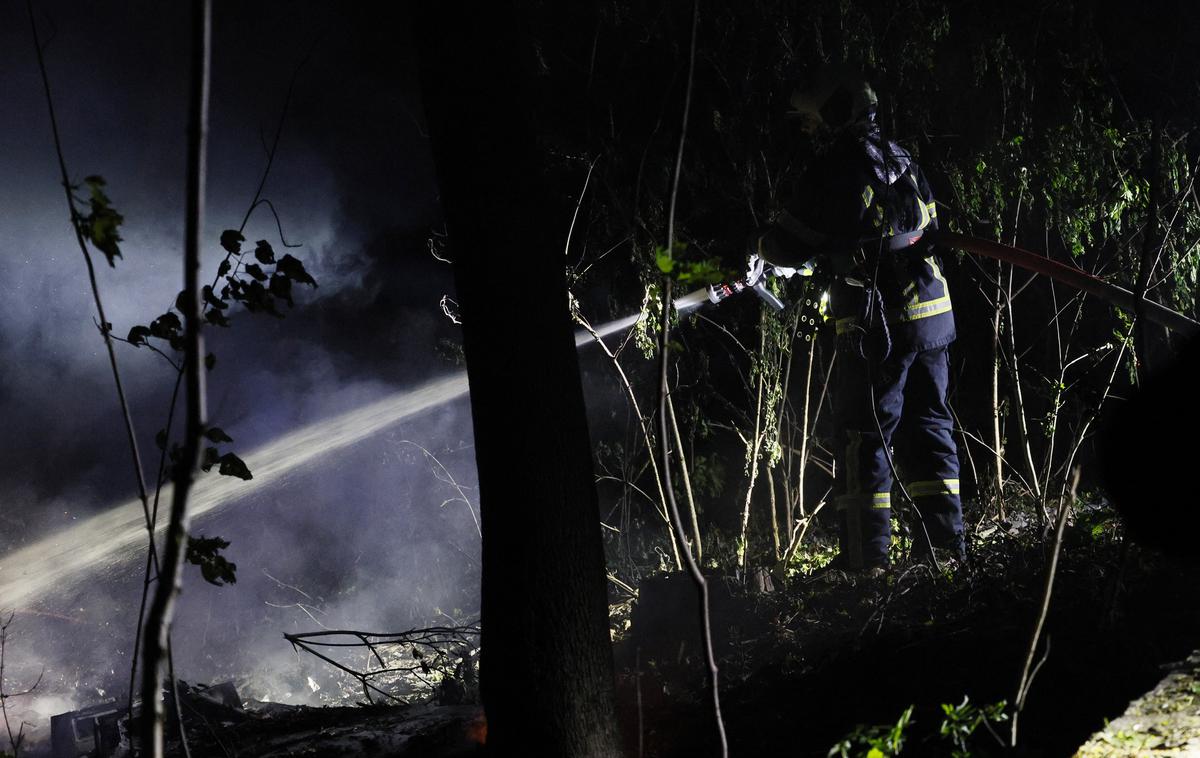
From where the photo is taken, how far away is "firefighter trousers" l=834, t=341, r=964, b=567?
405 centimetres

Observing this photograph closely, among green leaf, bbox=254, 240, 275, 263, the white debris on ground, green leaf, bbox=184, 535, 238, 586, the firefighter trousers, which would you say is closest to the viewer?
the white debris on ground

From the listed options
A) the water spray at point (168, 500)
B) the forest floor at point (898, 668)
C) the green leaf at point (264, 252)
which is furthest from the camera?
the water spray at point (168, 500)

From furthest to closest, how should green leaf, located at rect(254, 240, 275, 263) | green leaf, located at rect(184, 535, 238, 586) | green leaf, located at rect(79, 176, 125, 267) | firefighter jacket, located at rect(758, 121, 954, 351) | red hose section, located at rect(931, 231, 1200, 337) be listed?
firefighter jacket, located at rect(758, 121, 954, 351)
red hose section, located at rect(931, 231, 1200, 337)
green leaf, located at rect(254, 240, 275, 263)
green leaf, located at rect(184, 535, 238, 586)
green leaf, located at rect(79, 176, 125, 267)

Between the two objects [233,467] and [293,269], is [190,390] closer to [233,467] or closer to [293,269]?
[293,269]

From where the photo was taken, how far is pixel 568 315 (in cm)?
250

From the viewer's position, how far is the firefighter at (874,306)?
3850 millimetres

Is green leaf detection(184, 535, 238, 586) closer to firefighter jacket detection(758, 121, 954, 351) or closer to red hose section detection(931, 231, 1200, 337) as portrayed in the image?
firefighter jacket detection(758, 121, 954, 351)

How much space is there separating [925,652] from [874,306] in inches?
69.3

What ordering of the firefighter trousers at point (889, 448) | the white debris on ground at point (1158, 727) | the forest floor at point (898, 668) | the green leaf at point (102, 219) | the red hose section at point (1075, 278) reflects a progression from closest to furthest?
the green leaf at point (102, 219)
the white debris on ground at point (1158, 727)
the forest floor at point (898, 668)
the red hose section at point (1075, 278)
the firefighter trousers at point (889, 448)

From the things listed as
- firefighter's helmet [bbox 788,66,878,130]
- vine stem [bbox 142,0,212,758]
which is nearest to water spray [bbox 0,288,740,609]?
firefighter's helmet [bbox 788,66,878,130]

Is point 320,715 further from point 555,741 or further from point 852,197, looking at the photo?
point 852,197

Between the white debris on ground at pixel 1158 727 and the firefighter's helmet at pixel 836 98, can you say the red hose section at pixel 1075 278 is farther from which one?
the white debris on ground at pixel 1158 727

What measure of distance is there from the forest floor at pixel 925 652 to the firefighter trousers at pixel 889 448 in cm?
24

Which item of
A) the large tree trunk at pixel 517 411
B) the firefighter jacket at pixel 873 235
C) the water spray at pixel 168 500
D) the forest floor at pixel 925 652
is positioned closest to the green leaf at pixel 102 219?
the large tree trunk at pixel 517 411
